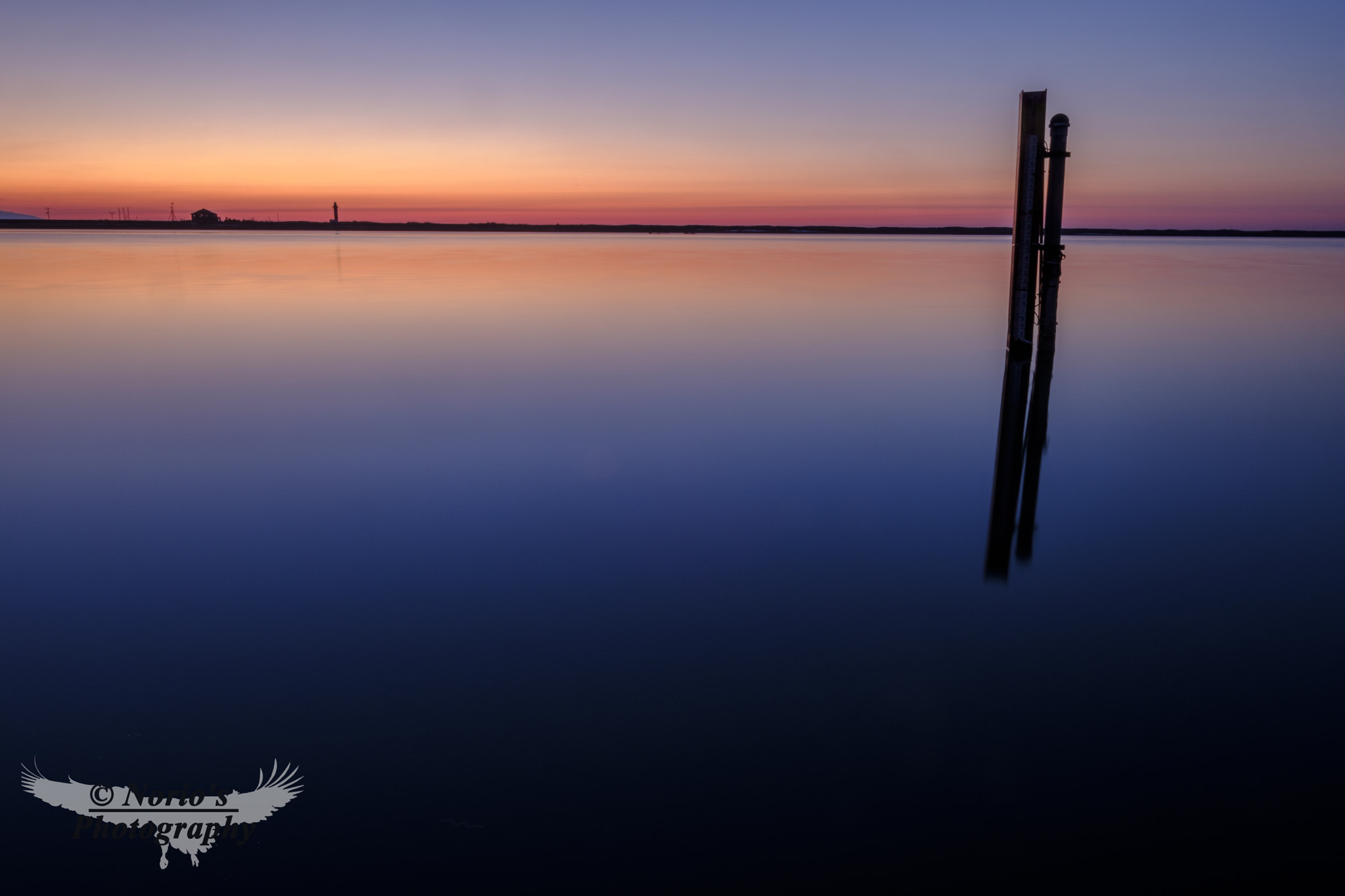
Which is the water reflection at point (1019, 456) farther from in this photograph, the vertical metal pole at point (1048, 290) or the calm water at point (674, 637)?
the calm water at point (674, 637)

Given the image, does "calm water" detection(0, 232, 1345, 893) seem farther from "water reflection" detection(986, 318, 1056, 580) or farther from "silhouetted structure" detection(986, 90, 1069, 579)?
"silhouetted structure" detection(986, 90, 1069, 579)

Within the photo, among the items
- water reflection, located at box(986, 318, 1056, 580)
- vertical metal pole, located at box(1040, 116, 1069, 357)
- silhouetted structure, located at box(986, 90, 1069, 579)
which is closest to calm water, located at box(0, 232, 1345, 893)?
water reflection, located at box(986, 318, 1056, 580)

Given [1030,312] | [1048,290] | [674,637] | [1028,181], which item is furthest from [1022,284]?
[674,637]

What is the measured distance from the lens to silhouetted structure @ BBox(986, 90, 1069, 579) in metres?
7.73

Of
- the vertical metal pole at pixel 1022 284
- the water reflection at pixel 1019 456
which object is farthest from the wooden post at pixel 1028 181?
the water reflection at pixel 1019 456

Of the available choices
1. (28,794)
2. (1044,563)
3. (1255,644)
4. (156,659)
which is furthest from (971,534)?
(28,794)

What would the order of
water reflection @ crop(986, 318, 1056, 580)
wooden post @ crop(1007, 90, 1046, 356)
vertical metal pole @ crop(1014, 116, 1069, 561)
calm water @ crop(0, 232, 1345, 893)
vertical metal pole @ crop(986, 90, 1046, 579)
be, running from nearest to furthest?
calm water @ crop(0, 232, 1345, 893) < water reflection @ crop(986, 318, 1056, 580) < vertical metal pole @ crop(986, 90, 1046, 579) < vertical metal pole @ crop(1014, 116, 1069, 561) < wooden post @ crop(1007, 90, 1046, 356)

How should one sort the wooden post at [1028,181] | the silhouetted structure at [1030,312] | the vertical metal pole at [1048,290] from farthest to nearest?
the wooden post at [1028,181] < the vertical metal pole at [1048,290] < the silhouetted structure at [1030,312]

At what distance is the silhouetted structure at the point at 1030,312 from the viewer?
25.4ft

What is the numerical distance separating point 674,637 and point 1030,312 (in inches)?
378

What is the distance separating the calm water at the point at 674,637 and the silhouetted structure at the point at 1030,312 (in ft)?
1.05

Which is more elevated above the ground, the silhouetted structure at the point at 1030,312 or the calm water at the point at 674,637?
the silhouetted structure at the point at 1030,312

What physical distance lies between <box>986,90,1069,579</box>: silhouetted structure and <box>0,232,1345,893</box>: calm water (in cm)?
32

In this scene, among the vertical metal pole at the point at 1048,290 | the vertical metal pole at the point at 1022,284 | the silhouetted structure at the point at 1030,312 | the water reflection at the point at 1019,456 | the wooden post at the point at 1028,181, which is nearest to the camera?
the water reflection at the point at 1019,456
